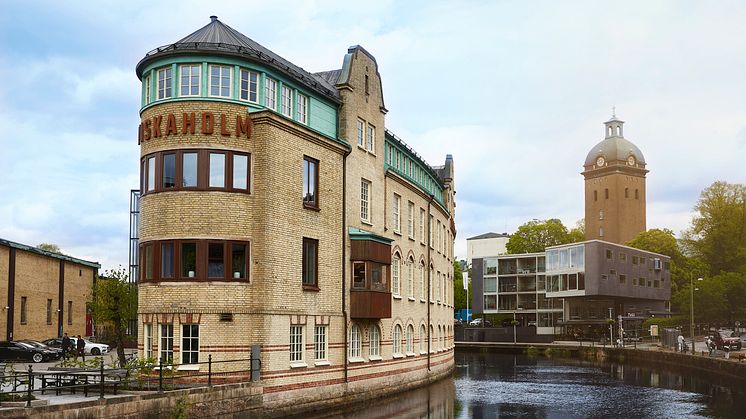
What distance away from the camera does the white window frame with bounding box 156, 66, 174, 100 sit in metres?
27.0

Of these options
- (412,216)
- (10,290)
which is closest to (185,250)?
(412,216)

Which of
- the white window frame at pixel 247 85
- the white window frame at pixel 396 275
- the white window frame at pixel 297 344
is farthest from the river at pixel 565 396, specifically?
the white window frame at pixel 247 85

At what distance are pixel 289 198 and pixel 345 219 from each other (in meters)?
4.23

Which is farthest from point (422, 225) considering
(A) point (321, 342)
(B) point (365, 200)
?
(A) point (321, 342)

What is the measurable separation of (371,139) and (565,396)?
1558 centimetres

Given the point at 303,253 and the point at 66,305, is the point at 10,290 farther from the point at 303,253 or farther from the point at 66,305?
the point at 303,253

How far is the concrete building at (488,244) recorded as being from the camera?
17900 centimetres

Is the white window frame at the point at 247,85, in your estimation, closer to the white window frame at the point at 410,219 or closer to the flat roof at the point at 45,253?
the white window frame at the point at 410,219

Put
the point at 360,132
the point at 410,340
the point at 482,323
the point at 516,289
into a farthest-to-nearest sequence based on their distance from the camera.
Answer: the point at 516,289
the point at 482,323
the point at 410,340
the point at 360,132

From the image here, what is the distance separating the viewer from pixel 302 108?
30266 millimetres

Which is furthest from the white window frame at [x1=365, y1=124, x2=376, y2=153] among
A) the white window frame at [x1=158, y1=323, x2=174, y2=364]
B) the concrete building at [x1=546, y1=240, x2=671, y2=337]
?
the concrete building at [x1=546, y1=240, x2=671, y2=337]

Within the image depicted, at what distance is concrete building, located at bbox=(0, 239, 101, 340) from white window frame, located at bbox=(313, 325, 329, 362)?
25400 millimetres

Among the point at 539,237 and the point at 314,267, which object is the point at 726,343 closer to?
the point at 314,267

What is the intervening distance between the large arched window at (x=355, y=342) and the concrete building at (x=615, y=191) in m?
113
